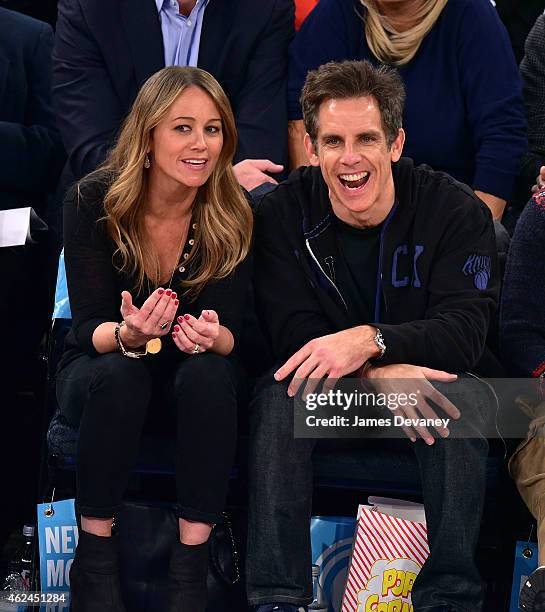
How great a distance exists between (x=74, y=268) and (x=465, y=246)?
1028 mm

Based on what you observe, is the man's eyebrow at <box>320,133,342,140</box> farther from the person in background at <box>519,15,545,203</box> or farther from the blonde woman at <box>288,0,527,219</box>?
the person in background at <box>519,15,545,203</box>

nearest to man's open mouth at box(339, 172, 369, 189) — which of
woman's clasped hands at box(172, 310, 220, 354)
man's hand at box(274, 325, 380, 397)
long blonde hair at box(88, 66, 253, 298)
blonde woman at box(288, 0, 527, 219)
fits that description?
long blonde hair at box(88, 66, 253, 298)

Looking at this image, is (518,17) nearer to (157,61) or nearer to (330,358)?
(157,61)

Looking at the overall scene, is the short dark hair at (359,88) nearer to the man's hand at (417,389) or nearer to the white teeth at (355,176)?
the white teeth at (355,176)

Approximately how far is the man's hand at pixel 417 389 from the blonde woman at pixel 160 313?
382 mm

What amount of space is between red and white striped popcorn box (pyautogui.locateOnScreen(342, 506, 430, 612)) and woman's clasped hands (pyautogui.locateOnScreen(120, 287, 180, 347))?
2.21ft

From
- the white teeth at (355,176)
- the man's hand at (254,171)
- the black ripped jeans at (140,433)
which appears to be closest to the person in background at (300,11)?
the man's hand at (254,171)

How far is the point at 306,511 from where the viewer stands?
9.45ft

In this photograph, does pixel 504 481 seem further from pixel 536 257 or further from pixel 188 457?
pixel 188 457

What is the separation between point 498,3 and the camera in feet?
13.8

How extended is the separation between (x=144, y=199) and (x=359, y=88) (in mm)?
649

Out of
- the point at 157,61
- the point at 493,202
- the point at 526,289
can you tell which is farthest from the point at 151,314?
the point at 493,202

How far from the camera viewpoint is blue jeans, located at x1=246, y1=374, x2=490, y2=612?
2.81 m

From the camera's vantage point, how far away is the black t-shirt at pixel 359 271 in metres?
3.18
